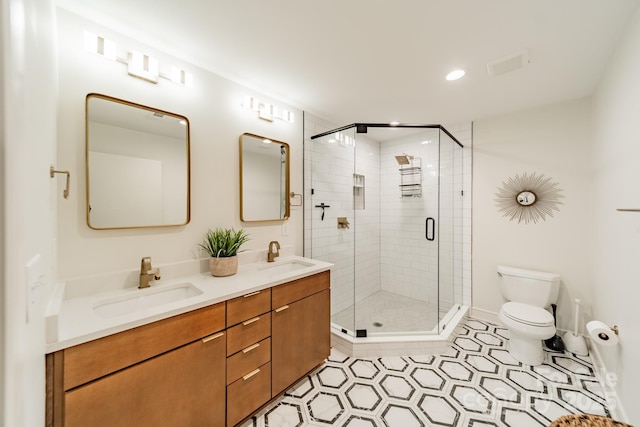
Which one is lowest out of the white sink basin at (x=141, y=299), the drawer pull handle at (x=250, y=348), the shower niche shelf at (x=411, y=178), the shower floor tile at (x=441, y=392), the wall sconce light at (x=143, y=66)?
the shower floor tile at (x=441, y=392)

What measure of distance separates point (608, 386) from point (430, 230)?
178 centimetres

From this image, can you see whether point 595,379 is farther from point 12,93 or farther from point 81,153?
point 81,153

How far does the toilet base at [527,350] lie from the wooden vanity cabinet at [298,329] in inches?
66.6

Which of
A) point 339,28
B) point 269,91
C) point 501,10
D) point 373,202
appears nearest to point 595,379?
point 373,202

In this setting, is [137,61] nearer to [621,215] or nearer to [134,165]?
[134,165]

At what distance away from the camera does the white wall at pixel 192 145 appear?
132cm

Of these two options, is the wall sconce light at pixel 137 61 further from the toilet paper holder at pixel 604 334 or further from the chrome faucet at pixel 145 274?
the toilet paper holder at pixel 604 334

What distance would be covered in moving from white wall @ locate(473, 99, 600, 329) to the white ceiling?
0.35 metres

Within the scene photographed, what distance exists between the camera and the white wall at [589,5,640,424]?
1.35m

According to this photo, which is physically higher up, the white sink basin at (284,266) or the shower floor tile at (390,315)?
the white sink basin at (284,266)

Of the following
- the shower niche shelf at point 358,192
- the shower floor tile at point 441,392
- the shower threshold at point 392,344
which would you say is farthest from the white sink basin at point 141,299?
the shower niche shelf at point 358,192

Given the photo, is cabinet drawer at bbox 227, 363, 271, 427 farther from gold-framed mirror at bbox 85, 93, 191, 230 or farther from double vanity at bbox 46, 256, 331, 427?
gold-framed mirror at bbox 85, 93, 191, 230

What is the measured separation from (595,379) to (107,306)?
3.42m

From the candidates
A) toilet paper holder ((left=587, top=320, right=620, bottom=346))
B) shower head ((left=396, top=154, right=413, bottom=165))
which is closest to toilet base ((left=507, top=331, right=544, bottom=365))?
toilet paper holder ((left=587, top=320, right=620, bottom=346))
